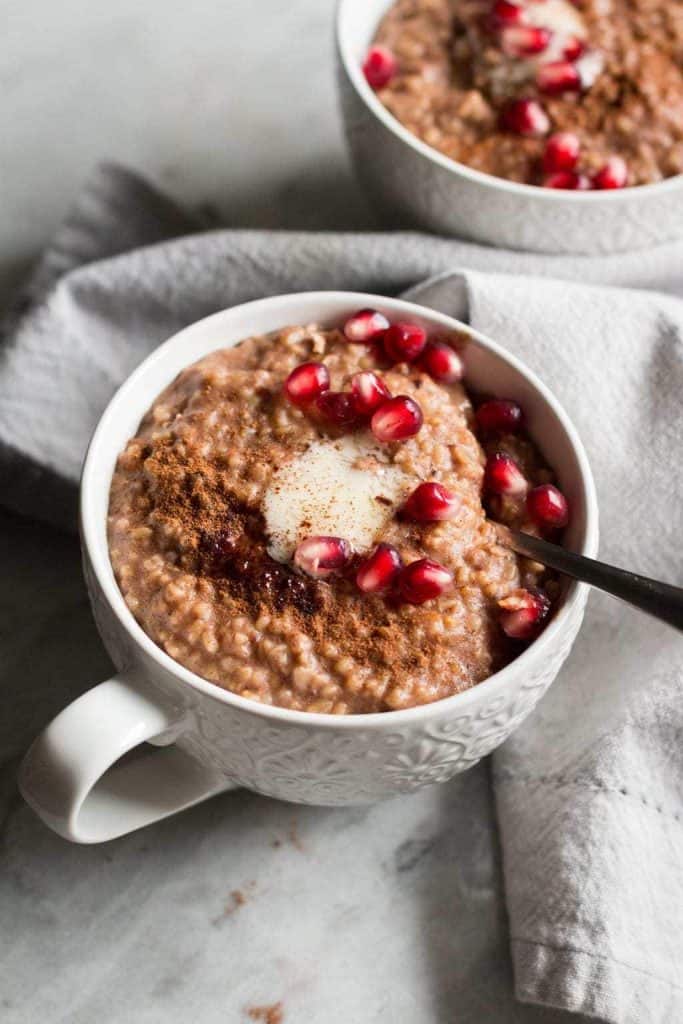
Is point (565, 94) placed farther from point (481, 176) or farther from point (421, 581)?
point (421, 581)

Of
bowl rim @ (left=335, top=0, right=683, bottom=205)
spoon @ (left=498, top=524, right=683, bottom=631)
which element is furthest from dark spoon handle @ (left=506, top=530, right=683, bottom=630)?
bowl rim @ (left=335, top=0, right=683, bottom=205)

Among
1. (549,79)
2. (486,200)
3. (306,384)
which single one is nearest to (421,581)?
(306,384)

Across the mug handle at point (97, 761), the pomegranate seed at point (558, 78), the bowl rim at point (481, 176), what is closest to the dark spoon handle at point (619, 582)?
the mug handle at point (97, 761)

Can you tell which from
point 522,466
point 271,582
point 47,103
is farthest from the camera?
point 47,103

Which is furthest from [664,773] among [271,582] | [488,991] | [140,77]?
[140,77]

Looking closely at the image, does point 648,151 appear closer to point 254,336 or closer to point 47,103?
point 254,336

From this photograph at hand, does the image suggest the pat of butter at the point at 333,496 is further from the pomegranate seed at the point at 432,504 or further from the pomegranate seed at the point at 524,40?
the pomegranate seed at the point at 524,40
